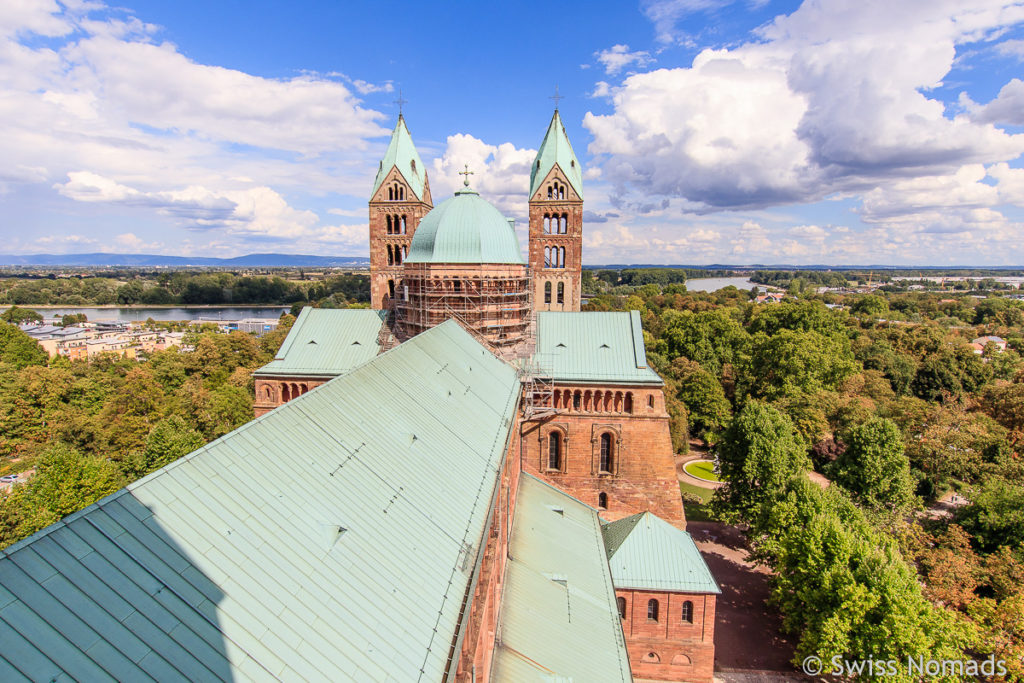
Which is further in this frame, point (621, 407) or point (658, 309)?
point (658, 309)

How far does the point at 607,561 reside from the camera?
73.4ft

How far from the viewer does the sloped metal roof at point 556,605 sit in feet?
50.2

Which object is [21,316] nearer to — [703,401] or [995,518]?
[703,401]

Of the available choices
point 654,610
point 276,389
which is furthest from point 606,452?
point 276,389

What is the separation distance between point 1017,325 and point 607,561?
107 meters

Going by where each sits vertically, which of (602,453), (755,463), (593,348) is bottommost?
(755,463)

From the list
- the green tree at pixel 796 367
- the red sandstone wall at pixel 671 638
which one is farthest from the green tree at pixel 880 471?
the green tree at pixel 796 367

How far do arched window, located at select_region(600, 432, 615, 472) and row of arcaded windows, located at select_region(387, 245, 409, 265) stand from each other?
21.4 m

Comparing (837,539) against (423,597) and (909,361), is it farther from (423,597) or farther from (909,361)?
(909,361)

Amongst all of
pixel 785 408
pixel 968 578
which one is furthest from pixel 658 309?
pixel 968 578

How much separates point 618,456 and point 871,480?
14027 mm

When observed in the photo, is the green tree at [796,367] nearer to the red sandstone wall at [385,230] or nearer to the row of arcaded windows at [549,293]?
the row of arcaded windows at [549,293]

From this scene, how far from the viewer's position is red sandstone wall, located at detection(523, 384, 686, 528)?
2880 centimetres

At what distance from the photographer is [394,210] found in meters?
39.6
